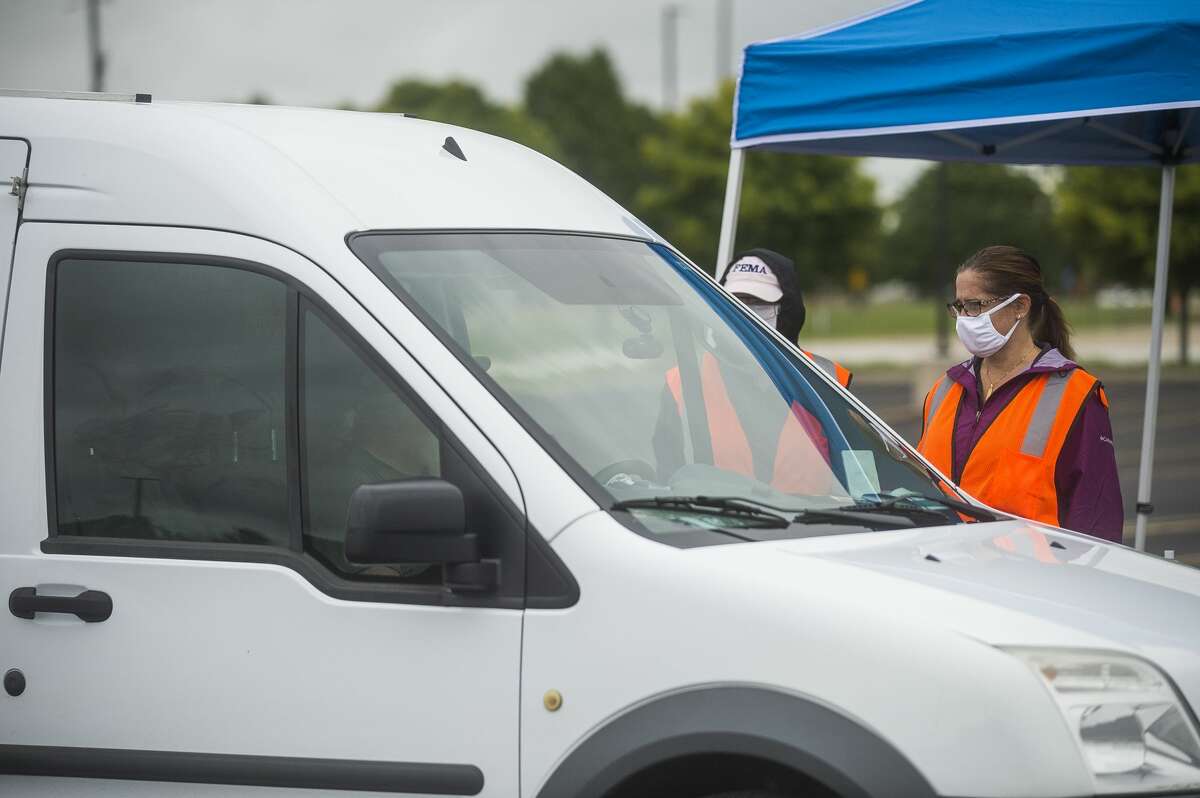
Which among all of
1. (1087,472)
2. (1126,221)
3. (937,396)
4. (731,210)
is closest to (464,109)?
(1126,221)

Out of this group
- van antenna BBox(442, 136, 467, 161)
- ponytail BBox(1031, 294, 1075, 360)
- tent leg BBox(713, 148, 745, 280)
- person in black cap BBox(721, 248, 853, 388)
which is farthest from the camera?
tent leg BBox(713, 148, 745, 280)

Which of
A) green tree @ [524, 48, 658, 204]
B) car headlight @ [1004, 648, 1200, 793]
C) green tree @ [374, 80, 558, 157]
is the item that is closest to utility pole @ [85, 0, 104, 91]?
green tree @ [374, 80, 558, 157]

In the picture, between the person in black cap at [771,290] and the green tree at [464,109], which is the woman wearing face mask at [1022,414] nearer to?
the person in black cap at [771,290]

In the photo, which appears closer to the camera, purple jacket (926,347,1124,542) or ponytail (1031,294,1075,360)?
purple jacket (926,347,1124,542)

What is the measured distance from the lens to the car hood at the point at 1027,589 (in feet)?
7.83

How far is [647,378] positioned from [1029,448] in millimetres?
1781

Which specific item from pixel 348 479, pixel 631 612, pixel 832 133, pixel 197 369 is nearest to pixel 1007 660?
pixel 631 612

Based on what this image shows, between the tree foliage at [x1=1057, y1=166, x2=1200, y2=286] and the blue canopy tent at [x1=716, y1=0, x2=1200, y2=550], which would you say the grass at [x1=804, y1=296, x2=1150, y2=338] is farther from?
the blue canopy tent at [x1=716, y1=0, x2=1200, y2=550]

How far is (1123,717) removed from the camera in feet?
7.64

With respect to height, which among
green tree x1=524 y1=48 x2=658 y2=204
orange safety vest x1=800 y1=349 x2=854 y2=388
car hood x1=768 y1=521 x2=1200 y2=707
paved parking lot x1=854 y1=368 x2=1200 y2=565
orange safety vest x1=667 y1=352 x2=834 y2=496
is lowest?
paved parking lot x1=854 y1=368 x2=1200 y2=565

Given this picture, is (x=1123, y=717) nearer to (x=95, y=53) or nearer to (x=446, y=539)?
(x=446, y=539)

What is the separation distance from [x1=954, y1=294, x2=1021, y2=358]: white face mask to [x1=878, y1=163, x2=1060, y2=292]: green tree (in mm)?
69946

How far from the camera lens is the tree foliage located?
1027 inches

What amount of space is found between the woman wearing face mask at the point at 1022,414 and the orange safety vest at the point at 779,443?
4.28ft
